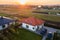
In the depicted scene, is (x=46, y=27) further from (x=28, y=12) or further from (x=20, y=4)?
(x=20, y=4)

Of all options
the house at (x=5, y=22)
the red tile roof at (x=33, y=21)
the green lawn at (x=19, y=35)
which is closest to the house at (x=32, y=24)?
the red tile roof at (x=33, y=21)

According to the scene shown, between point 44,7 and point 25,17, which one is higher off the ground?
point 44,7

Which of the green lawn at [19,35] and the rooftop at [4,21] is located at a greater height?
the rooftop at [4,21]

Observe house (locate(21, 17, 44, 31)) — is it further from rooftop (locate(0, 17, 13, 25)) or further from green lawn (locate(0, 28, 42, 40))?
rooftop (locate(0, 17, 13, 25))

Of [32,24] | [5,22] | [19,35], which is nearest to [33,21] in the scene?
[32,24]

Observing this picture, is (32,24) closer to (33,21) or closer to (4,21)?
(33,21)

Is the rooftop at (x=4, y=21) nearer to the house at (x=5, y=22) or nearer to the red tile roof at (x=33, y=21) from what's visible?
the house at (x=5, y=22)

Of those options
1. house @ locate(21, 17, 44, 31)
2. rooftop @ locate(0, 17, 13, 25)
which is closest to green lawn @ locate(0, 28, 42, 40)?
house @ locate(21, 17, 44, 31)

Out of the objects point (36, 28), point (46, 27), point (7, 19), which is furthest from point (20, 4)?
point (46, 27)
